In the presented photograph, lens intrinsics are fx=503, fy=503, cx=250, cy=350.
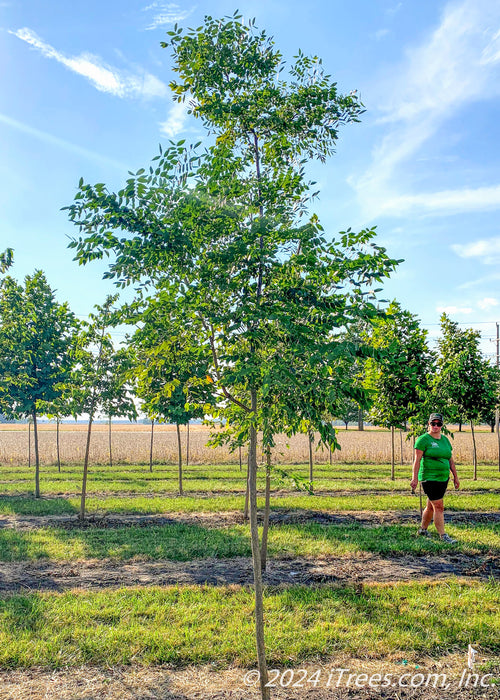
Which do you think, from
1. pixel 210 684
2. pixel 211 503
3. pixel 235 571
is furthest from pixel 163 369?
pixel 211 503

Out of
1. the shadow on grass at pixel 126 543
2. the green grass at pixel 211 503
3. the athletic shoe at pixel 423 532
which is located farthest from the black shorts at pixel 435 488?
the green grass at pixel 211 503

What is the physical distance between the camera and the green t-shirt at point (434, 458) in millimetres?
8750

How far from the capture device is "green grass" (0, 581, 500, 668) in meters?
4.66

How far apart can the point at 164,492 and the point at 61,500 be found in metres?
3.13

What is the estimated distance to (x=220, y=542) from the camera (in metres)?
8.80

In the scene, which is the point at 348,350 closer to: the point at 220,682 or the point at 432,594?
the point at 220,682

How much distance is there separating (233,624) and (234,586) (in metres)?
1.19

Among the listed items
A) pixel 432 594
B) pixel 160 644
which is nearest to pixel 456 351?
pixel 432 594

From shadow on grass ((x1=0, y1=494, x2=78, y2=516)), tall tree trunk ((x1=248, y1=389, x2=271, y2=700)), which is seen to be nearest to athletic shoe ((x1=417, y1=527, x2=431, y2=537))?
tall tree trunk ((x1=248, y1=389, x2=271, y2=700))

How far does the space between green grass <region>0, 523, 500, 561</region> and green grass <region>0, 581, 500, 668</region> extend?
1889 mm

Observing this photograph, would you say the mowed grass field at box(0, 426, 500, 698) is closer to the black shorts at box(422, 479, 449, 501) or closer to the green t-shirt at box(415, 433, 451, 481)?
the black shorts at box(422, 479, 449, 501)

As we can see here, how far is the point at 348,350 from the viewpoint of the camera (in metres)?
3.26

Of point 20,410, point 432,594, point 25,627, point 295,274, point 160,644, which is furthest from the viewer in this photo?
point 20,410

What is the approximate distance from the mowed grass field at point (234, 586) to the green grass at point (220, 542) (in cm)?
4
